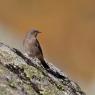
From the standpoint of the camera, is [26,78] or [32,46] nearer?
[26,78]

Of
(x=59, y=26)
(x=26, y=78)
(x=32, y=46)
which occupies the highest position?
(x=59, y=26)

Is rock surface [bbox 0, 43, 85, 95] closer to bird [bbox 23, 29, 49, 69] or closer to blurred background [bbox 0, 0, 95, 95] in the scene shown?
bird [bbox 23, 29, 49, 69]

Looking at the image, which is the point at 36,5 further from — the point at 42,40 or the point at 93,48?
Answer: the point at 93,48

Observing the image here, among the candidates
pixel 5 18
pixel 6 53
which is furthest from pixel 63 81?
pixel 5 18

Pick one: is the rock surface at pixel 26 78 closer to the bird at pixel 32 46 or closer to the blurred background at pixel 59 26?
the bird at pixel 32 46

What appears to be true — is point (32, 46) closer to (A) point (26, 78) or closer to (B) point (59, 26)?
(A) point (26, 78)

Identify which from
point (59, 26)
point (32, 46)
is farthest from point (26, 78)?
point (59, 26)

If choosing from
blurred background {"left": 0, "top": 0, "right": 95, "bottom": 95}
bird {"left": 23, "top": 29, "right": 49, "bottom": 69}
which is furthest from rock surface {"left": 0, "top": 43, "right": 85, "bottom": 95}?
blurred background {"left": 0, "top": 0, "right": 95, "bottom": 95}
